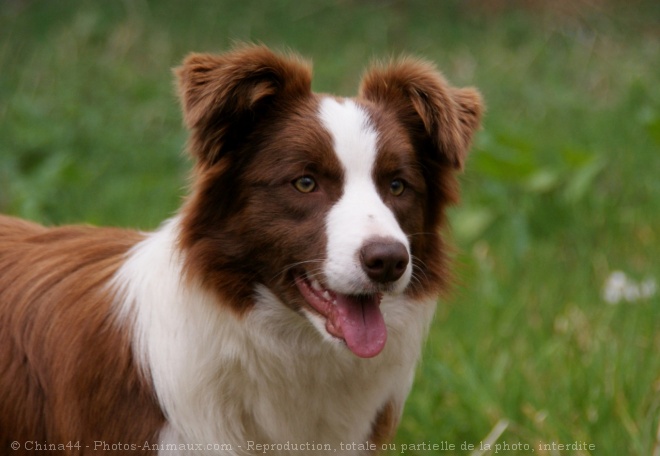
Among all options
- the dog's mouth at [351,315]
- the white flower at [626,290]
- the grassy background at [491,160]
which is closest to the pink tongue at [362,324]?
the dog's mouth at [351,315]

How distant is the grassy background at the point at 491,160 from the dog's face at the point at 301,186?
61cm

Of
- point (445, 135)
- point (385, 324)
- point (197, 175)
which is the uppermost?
point (445, 135)

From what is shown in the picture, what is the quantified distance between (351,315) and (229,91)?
87 centimetres

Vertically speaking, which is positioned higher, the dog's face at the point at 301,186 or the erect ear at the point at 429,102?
the erect ear at the point at 429,102

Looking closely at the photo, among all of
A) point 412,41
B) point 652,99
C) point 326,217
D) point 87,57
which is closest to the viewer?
point 326,217

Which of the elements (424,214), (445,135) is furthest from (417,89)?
(424,214)

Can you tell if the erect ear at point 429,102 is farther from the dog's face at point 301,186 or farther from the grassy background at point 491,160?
the grassy background at point 491,160

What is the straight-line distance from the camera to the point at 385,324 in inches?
138

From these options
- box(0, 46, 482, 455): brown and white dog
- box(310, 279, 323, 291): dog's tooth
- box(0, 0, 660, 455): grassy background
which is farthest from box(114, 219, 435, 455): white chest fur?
box(0, 0, 660, 455): grassy background

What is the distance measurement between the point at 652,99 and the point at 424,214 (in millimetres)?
4898

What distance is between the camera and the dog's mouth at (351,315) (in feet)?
10.8

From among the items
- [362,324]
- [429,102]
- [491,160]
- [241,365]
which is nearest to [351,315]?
[362,324]

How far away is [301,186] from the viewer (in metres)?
3.38

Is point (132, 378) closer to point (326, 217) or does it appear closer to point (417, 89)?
point (326, 217)
